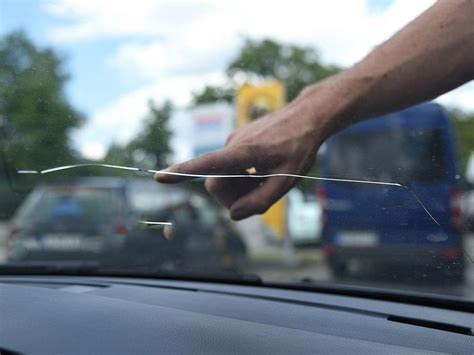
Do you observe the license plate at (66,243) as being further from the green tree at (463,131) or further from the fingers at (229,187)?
the green tree at (463,131)

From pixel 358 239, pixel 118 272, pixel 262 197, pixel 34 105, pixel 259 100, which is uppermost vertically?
pixel 259 100

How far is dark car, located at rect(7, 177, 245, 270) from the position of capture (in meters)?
2.88

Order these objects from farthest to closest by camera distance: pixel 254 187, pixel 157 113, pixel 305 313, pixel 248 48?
pixel 248 48 → pixel 157 113 → pixel 305 313 → pixel 254 187

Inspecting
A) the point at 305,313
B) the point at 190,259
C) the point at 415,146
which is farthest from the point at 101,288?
the point at 415,146

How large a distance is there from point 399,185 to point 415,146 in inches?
14.4

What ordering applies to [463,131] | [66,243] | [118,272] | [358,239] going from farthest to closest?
[66,243] < [118,272] < [358,239] < [463,131]

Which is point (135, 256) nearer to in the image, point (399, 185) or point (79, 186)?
point (79, 186)

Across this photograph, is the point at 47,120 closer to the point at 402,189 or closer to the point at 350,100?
the point at 350,100

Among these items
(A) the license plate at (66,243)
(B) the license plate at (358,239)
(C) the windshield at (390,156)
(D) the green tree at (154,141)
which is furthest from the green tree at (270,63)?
(A) the license plate at (66,243)

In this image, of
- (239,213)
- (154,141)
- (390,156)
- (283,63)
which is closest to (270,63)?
(283,63)

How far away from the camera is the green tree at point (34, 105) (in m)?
2.26

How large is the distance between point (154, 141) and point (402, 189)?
963 mm

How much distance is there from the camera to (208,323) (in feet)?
5.98

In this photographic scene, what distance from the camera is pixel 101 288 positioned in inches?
94.9
